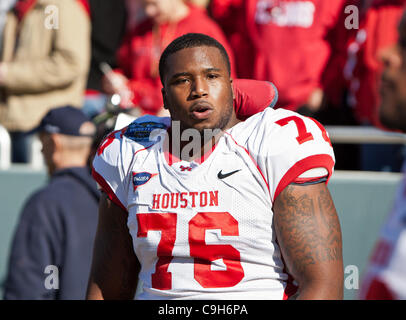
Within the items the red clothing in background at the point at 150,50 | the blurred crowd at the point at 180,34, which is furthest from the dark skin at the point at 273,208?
the red clothing in background at the point at 150,50

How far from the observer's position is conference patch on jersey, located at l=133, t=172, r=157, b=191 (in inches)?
95.3

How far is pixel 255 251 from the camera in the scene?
2.24m

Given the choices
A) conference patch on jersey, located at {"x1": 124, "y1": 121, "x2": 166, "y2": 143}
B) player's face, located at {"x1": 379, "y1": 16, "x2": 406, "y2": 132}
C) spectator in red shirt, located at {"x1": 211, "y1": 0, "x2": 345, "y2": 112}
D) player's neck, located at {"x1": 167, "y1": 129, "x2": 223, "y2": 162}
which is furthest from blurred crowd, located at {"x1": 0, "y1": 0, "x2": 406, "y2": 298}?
player's face, located at {"x1": 379, "y1": 16, "x2": 406, "y2": 132}

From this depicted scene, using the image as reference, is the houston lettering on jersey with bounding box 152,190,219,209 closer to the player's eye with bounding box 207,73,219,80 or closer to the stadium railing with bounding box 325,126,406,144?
the player's eye with bounding box 207,73,219,80

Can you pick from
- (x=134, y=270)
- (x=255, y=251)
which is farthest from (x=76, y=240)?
(x=255, y=251)

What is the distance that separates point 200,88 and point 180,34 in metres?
2.50

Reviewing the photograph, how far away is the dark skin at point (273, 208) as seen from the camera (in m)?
2.18

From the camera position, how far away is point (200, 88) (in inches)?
93.4

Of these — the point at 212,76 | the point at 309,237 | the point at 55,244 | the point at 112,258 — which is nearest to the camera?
the point at 309,237

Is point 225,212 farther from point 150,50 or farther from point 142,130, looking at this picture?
point 150,50

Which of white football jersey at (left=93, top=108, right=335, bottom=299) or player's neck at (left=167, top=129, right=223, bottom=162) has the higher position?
player's neck at (left=167, top=129, right=223, bottom=162)

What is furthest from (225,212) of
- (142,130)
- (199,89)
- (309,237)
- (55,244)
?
(55,244)

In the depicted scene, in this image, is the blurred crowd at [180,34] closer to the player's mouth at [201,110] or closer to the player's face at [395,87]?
the player's mouth at [201,110]
